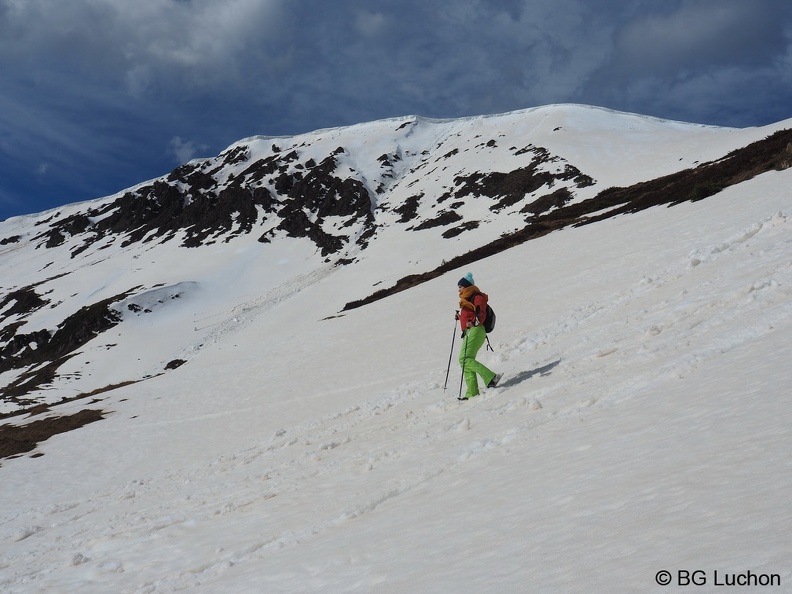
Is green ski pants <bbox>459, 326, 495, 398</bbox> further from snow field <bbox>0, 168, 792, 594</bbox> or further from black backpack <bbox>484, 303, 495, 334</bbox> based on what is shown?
snow field <bbox>0, 168, 792, 594</bbox>

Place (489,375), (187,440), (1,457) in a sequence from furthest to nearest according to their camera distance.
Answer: (1,457), (187,440), (489,375)

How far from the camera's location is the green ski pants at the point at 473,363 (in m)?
11.2

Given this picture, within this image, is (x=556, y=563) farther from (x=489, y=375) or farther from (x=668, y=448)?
(x=489, y=375)

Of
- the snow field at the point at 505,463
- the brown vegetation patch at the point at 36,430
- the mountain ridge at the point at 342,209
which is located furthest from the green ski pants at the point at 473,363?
the mountain ridge at the point at 342,209

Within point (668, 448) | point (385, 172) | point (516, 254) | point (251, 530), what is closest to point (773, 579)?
point (668, 448)

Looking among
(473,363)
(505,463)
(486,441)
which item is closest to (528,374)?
(473,363)

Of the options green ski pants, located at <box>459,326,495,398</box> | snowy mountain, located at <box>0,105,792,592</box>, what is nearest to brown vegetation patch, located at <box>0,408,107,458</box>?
snowy mountain, located at <box>0,105,792,592</box>

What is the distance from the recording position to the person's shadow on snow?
1113cm

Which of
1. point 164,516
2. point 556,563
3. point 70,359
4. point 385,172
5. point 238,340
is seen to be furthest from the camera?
point 385,172

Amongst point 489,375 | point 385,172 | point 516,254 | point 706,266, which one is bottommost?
point 489,375

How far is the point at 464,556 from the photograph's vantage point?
4395 millimetres

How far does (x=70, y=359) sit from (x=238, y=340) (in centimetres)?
2774

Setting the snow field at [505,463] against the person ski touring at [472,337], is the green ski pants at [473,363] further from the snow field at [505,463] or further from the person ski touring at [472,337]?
the snow field at [505,463]

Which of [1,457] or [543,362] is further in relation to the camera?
[1,457]
